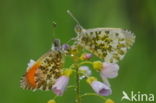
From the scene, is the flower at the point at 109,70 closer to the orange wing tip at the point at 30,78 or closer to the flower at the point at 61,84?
the flower at the point at 61,84

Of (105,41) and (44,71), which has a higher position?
(105,41)

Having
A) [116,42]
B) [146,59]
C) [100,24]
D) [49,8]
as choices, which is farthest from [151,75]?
[116,42]

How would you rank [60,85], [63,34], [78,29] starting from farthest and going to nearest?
[63,34] → [78,29] → [60,85]

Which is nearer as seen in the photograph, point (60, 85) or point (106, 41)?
point (60, 85)

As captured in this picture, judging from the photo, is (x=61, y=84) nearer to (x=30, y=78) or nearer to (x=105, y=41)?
(x=30, y=78)

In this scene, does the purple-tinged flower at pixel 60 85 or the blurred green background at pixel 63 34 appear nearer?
the purple-tinged flower at pixel 60 85

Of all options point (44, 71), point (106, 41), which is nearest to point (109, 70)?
point (106, 41)

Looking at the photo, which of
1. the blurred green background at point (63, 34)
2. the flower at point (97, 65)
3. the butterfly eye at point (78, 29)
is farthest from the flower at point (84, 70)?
the blurred green background at point (63, 34)
